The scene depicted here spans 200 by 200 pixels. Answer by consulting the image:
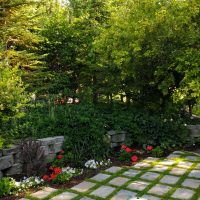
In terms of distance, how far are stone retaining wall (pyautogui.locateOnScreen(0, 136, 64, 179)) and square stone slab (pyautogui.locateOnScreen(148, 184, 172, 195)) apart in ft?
8.49

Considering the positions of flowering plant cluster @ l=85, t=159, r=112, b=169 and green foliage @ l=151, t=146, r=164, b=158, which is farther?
green foliage @ l=151, t=146, r=164, b=158

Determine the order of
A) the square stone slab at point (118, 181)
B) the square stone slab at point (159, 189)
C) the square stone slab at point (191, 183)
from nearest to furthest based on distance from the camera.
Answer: the square stone slab at point (159, 189), the square stone slab at point (191, 183), the square stone slab at point (118, 181)

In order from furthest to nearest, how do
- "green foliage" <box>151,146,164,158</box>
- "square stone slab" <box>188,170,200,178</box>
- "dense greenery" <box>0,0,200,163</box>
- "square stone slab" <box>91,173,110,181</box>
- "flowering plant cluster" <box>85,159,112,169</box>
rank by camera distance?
1. "green foliage" <box>151,146,164,158</box>
2. "dense greenery" <box>0,0,200,163</box>
3. "flowering plant cluster" <box>85,159,112,169</box>
4. "square stone slab" <box>188,170,200,178</box>
5. "square stone slab" <box>91,173,110,181</box>

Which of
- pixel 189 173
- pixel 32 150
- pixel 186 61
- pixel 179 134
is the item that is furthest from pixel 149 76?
pixel 32 150

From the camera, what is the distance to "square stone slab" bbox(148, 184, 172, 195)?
18.6 ft

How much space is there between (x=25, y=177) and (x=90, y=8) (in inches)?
307

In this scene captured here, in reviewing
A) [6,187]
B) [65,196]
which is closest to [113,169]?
[65,196]

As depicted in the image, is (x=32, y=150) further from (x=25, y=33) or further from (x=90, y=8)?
(x=90, y=8)

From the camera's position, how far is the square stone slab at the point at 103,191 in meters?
5.57

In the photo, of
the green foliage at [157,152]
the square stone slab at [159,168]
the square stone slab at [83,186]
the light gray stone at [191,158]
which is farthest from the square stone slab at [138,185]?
the light gray stone at [191,158]

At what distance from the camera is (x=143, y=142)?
8453mm

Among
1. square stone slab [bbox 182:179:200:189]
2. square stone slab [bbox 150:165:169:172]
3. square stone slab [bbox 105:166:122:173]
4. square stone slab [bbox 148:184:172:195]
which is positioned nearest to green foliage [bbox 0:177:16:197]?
square stone slab [bbox 105:166:122:173]

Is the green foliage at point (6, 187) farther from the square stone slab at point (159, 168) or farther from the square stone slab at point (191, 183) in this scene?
the square stone slab at point (191, 183)

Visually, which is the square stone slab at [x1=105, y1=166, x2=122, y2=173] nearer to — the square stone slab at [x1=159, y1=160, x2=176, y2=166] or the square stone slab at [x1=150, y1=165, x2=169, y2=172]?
the square stone slab at [x1=150, y1=165, x2=169, y2=172]
